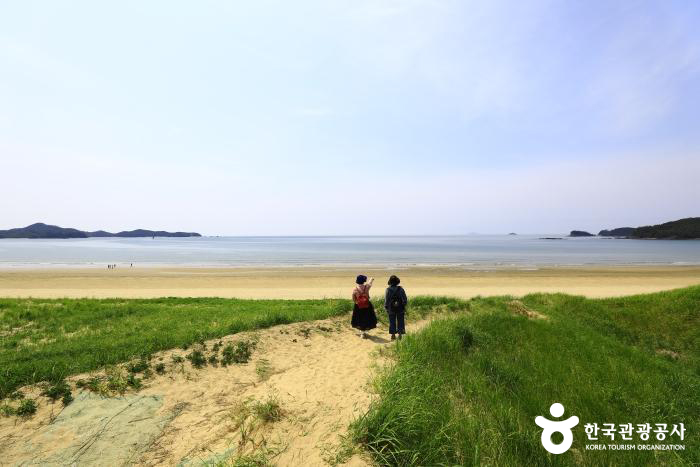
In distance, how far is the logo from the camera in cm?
532

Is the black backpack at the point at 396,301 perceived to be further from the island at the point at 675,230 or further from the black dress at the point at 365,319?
the island at the point at 675,230

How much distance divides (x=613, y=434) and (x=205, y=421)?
7303 mm

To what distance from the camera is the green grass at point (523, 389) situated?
4879 mm

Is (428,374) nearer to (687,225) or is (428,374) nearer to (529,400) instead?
(529,400)

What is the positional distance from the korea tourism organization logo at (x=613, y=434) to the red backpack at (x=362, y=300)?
20.5 ft

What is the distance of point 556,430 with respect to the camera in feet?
18.8

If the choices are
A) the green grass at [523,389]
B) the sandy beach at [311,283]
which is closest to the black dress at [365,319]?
the green grass at [523,389]

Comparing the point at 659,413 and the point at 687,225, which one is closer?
the point at 659,413

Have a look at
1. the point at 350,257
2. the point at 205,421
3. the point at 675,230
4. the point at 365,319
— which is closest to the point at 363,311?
the point at 365,319

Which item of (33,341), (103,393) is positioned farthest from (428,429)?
(33,341)

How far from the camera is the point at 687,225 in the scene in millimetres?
169625

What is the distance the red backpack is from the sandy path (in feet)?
9.20

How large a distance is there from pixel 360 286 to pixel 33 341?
1049 centimetres

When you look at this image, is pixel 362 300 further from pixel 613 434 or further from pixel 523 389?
pixel 613 434
